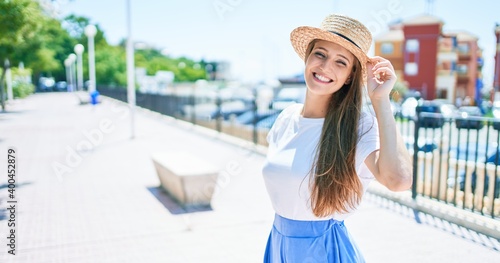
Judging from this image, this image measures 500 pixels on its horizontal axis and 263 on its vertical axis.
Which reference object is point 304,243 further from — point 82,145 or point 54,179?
point 82,145

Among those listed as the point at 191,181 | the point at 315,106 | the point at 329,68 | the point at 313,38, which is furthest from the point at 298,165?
the point at 191,181

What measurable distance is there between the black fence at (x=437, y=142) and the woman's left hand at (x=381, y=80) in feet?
11.8

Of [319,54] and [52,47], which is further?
[52,47]

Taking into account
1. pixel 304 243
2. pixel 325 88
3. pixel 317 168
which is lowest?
pixel 304 243

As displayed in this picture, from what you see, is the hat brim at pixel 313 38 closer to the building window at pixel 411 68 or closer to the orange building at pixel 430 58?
the orange building at pixel 430 58

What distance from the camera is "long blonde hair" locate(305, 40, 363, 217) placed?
70.1 inches

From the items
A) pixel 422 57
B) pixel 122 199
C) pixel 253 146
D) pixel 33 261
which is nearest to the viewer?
pixel 33 261

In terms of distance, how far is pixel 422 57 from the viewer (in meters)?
45.0

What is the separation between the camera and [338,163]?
1.78m

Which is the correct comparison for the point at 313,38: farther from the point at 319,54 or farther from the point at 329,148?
the point at 329,148

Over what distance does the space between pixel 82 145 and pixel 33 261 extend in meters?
7.26

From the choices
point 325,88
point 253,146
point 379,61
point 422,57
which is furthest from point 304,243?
point 422,57

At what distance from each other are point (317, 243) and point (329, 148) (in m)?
0.40

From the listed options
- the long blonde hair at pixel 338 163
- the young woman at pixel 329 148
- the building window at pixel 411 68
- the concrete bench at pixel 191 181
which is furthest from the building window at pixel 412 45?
the long blonde hair at pixel 338 163
